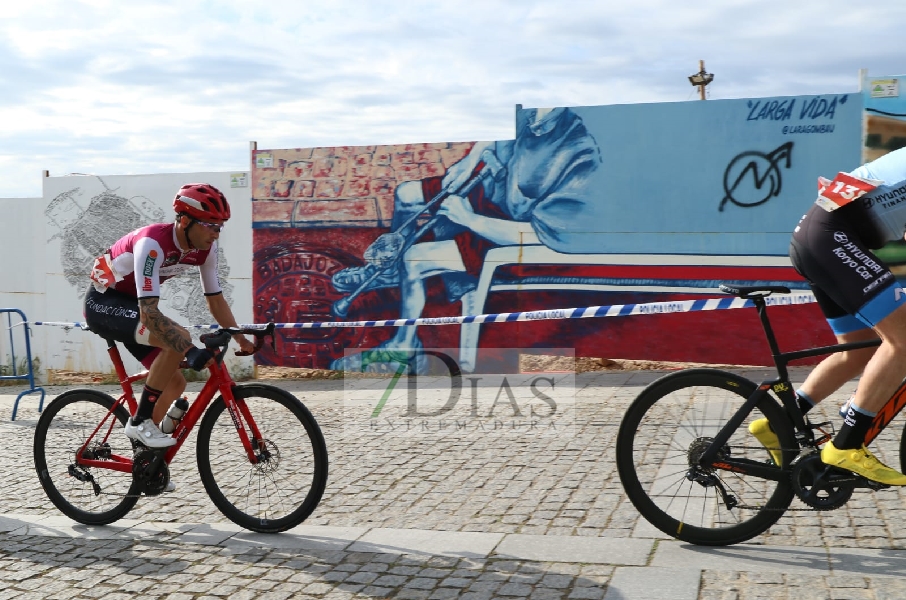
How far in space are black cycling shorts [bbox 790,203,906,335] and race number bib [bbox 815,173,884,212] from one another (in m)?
0.06

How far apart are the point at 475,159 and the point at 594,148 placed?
151 centimetres

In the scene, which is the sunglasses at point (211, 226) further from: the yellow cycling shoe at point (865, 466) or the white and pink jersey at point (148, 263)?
the yellow cycling shoe at point (865, 466)

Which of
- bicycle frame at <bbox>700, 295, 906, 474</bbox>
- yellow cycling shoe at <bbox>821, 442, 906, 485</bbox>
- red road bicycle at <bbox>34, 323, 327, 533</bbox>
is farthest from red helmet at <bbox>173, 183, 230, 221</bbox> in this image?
yellow cycling shoe at <bbox>821, 442, 906, 485</bbox>

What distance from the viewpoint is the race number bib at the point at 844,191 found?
14.1 feet

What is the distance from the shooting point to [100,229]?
49.6ft

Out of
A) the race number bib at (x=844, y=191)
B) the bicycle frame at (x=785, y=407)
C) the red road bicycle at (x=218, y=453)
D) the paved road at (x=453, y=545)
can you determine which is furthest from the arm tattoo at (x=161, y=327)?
the race number bib at (x=844, y=191)

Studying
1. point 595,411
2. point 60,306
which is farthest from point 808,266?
Result: point 60,306

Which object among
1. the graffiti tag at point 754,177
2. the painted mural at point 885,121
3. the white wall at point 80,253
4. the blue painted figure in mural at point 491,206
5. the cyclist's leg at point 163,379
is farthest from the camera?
the white wall at point 80,253

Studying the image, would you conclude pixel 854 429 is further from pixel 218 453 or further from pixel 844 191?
pixel 218 453

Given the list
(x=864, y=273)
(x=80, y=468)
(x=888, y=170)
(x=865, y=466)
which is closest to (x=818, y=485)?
(x=865, y=466)

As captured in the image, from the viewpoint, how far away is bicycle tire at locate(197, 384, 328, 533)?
5.13 metres

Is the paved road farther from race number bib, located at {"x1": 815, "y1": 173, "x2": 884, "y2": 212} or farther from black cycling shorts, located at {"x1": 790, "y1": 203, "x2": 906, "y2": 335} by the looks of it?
race number bib, located at {"x1": 815, "y1": 173, "x2": 884, "y2": 212}

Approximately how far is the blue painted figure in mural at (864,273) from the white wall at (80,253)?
10690mm

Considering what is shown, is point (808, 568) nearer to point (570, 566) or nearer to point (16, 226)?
point (570, 566)
